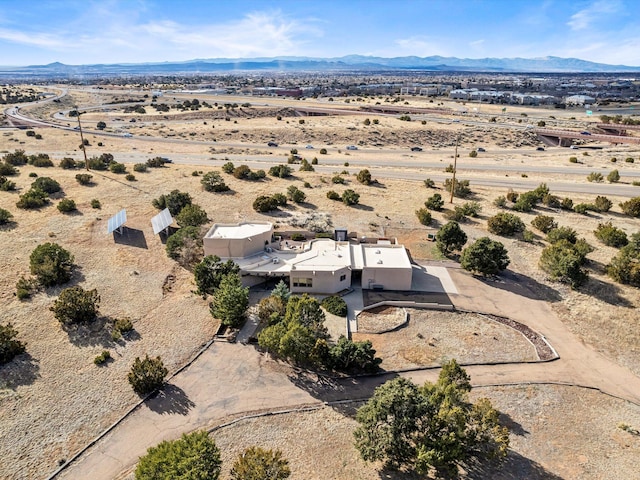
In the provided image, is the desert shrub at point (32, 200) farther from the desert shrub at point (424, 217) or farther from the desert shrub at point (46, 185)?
the desert shrub at point (424, 217)

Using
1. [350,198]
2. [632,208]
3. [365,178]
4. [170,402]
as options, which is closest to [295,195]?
[350,198]

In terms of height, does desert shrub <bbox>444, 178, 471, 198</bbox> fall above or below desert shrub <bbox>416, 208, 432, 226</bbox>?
above

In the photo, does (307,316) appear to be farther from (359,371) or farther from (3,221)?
(3,221)

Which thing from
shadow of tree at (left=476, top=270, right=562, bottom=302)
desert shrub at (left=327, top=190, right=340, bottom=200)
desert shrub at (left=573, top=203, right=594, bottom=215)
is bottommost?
shadow of tree at (left=476, top=270, right=562, bottom=302)

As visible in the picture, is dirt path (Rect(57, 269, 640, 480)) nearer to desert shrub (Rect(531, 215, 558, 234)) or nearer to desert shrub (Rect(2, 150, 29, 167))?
desert shrub (Rect(531, 215, 558, 234))

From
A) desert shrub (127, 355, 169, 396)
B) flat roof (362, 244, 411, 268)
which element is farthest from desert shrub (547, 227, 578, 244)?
desert shrub (127, 355, 169, 396)

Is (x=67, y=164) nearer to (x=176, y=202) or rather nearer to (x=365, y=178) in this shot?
(x=176, y=202)

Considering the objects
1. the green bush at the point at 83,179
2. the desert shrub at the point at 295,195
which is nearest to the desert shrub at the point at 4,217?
the green bush at the point at 83,179
